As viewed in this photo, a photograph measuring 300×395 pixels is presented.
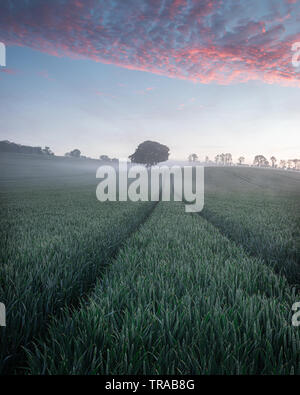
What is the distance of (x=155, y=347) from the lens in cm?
144

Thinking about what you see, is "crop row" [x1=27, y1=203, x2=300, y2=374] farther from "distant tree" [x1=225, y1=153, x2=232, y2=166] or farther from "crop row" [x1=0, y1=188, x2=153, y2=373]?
"distant tree" [x1=225, y1=153, x2=232, y2=166]

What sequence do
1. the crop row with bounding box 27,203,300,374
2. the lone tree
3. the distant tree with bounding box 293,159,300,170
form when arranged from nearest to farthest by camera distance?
1. the crop row with bounding box 27,203,300,374
2. the lone tree
3. the distant tree with bounding box 293,159,300,170

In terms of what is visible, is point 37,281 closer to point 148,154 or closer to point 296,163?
point 148,154

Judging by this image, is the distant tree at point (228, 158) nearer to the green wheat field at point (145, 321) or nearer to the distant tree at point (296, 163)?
the distant tree at point (296, 163)

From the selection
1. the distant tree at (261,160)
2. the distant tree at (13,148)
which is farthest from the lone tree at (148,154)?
the distant tree at (261,160)

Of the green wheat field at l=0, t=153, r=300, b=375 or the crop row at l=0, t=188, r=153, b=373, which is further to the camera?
→ the crop row at l=0, t=188, r=153, b=373

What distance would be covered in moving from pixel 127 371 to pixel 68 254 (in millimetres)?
2720

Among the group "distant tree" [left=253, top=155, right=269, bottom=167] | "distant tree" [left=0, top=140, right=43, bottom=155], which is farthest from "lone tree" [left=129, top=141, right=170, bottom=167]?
"distant tree" [left=253, top=155, right=269, bottom=167]

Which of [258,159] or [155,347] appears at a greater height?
[258,159]

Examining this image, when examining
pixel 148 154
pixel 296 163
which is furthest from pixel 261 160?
pixel 148 154
